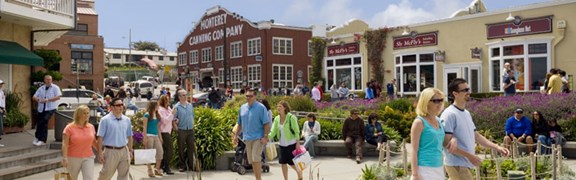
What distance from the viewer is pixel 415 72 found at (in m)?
26.4

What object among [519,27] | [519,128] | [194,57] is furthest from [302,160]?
[194,57]

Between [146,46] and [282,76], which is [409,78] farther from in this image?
[146,46]

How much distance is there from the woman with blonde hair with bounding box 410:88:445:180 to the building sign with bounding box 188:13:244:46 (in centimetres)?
4037

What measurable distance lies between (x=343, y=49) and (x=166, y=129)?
21537mm

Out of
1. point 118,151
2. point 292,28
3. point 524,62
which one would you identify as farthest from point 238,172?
point 292,28

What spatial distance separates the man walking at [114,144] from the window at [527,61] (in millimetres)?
16845

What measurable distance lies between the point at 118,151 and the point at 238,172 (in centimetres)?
333

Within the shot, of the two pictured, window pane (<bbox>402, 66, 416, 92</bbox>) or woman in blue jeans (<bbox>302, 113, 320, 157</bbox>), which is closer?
woman in blue jeans (<bbox>302, 113, 320, 157</bbox>)

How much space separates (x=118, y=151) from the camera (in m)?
7.38

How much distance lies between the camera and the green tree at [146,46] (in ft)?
414

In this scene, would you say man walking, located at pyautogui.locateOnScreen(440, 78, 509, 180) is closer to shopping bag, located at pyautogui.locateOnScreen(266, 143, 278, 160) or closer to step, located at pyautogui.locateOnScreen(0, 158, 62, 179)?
shopping bag, located at pyautogui.locateOnScreen(266, 143, 278, 160)

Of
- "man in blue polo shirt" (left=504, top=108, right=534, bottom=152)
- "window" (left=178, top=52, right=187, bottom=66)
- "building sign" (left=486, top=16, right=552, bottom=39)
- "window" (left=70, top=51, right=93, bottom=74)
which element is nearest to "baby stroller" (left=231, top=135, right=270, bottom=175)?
"man in blue polo shirt" (left=504, top=108, right=534, bottom=152)

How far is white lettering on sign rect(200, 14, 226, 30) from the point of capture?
48.5 meters

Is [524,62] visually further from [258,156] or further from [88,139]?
[88,139]
